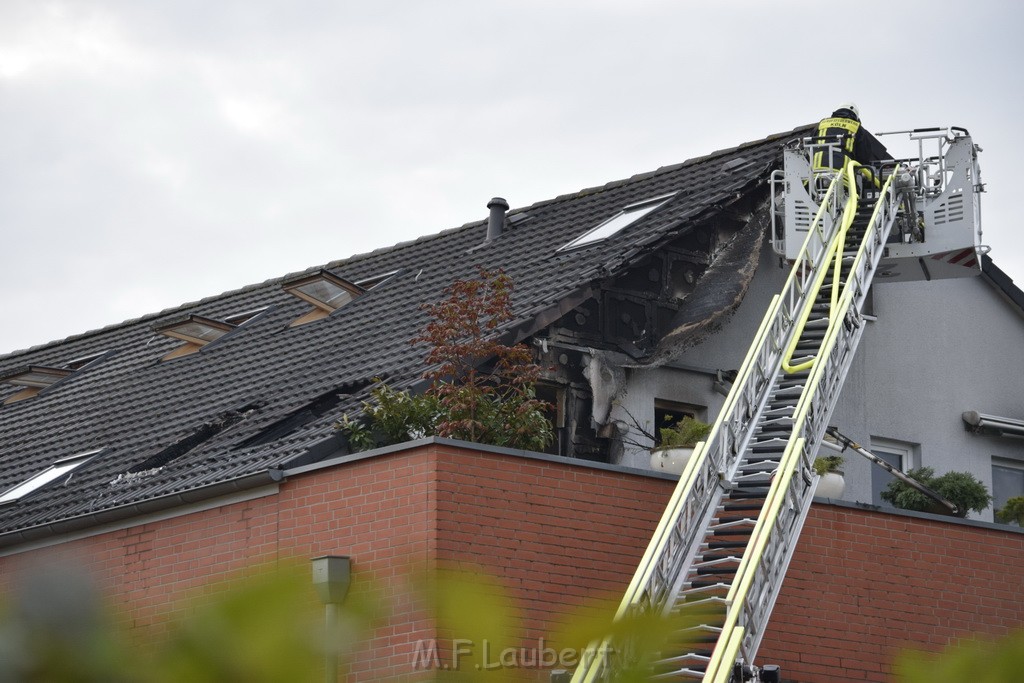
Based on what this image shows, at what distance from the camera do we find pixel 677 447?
40.4 ft

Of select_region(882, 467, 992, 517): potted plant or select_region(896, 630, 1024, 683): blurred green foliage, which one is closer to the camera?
select_region(896, 630, 1024, 683): blurred green foliage

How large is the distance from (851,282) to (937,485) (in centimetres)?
251

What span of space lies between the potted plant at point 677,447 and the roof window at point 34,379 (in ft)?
32.9

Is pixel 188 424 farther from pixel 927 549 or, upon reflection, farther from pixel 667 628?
pixel 667 628

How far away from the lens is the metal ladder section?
9.81 metres

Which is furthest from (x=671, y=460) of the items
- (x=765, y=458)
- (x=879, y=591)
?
(x=879, y=591)

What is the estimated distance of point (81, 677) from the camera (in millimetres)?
1313

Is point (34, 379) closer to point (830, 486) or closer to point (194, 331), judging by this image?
point (194, 331)

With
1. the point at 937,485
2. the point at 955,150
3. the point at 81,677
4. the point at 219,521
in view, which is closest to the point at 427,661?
the point at 81,677

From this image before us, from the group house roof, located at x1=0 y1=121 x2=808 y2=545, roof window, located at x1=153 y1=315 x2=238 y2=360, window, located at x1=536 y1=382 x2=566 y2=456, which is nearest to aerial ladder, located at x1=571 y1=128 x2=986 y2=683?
house roof, located at x1=0 y1=121 x2=808 y2=545

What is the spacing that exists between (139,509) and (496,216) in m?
7.45

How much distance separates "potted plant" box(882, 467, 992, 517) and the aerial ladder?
222cm

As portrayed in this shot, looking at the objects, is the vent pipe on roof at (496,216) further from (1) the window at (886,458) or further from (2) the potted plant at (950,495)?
(2) the potted plant at (950,495)

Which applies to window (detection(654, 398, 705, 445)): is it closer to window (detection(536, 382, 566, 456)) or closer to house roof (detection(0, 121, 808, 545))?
window (detection(536, 382, 566, 456))
